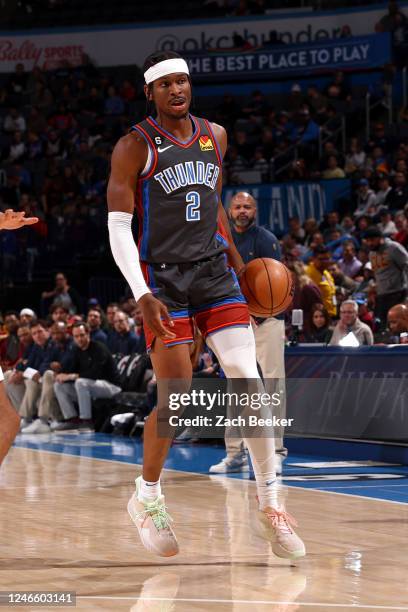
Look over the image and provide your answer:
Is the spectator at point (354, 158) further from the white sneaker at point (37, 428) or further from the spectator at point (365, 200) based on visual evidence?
the white sneaker at point (37, 428)

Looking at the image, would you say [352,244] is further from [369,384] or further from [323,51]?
[323,51]

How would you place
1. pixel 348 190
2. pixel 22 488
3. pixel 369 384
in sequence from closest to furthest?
pixel 22 488 < pixel 369 384 < pixel 348 190

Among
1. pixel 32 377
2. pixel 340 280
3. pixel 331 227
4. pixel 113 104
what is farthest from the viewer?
pixel 113 104

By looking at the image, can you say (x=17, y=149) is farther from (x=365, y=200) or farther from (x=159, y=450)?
(x=159, y=450)

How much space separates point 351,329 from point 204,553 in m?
6.03

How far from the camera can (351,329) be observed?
1152cm

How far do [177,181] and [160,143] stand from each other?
20cm

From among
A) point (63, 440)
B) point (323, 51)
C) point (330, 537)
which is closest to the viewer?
point (330, 537)

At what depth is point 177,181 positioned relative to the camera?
548cm

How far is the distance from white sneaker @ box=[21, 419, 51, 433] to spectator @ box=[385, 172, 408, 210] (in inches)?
248

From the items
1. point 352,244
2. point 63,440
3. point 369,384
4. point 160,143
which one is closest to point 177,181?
point 160,143

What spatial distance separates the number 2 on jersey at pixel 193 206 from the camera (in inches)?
217

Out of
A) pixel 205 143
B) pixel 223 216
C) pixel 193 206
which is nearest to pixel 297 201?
pixel 223 216

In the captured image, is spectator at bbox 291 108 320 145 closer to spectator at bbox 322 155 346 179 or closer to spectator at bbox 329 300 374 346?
spectator at bbox 322 155 346 179
